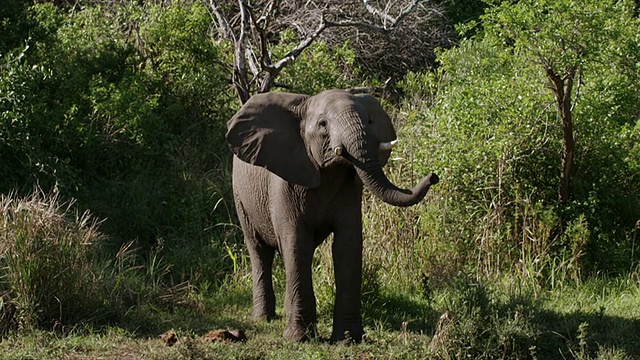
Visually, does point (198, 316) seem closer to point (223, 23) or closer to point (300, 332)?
point (300, 332)

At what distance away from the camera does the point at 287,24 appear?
1662 cm

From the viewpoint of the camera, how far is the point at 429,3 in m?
17.6

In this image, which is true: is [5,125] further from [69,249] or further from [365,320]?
[365,320]

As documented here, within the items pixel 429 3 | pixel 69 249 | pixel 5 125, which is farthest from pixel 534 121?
pixel 429 3

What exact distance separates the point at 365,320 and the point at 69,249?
8.39 feet

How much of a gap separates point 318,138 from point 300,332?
1.51 meters

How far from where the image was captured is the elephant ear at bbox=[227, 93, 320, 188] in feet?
27.1

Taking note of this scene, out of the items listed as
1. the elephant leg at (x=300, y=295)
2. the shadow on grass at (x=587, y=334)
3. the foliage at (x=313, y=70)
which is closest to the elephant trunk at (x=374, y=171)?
the elephant leg at (x=300, y=295)

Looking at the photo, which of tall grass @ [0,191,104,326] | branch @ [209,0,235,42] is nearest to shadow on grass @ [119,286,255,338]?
tall grass @ [0,191,104,326]

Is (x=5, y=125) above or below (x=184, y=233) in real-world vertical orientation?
above

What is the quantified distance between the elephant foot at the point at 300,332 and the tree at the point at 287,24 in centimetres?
537

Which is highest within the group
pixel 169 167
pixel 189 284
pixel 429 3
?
pixel 429 3

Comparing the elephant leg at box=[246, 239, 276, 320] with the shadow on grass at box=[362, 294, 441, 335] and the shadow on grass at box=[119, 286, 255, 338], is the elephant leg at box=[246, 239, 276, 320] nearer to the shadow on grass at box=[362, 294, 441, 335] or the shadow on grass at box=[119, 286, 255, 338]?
the shadow on grass at box=[119, 286, 255, 338]

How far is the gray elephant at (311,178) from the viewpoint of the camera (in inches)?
314
